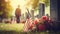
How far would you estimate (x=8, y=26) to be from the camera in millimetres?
1914

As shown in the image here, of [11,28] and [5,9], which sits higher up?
[5,9]

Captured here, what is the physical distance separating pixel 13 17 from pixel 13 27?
11 cm

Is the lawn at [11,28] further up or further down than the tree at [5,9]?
further down

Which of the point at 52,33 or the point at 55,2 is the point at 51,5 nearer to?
the point at 55,2

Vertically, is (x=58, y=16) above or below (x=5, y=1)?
below

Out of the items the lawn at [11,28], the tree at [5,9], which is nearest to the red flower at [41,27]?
the lawn at [11,28]

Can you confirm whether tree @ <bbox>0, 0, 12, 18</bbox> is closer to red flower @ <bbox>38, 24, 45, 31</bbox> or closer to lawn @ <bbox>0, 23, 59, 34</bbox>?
lawn @ <bbox>0, 23, 59, 34</bbox>

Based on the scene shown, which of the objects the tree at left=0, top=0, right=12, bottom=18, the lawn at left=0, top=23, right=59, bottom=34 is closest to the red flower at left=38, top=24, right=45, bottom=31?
the lawn at left=0, top=23, right=59, bottom=34

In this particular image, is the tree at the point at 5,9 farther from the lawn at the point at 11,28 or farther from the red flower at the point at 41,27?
the red flower at the point at 41,27

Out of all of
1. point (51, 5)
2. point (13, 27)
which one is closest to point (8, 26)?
point (13, 27)

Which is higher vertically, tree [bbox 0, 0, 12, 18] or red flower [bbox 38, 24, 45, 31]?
tree [bbox 0, 0, 12, 18]

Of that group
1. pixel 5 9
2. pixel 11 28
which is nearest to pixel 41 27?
pixel 11 28

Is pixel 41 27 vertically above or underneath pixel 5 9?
underneath

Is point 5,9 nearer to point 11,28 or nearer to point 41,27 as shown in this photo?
point 11,28
